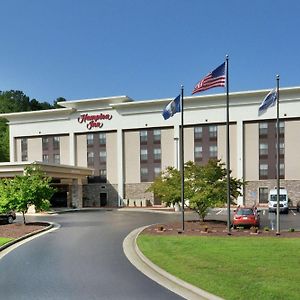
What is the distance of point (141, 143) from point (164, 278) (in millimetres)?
56193

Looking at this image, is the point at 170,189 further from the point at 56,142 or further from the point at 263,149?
the point at 56,142

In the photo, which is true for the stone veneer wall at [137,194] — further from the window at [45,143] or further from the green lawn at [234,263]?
the green lawn at [234,263]

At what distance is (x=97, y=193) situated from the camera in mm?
71812

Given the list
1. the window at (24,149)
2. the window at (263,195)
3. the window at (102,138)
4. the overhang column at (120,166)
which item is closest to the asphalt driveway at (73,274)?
the window at (263,195)

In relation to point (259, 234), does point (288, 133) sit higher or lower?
higher

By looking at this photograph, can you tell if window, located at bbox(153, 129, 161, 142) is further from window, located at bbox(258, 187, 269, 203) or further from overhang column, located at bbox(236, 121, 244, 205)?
window, located at bbox(258, 187, 269, 203)

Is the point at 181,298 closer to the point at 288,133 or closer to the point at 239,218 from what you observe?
the point at 239,218

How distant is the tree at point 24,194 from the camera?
3319cm

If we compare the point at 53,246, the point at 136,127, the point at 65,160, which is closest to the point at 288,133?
the point at 136,127

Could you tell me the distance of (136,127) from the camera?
2734 inches

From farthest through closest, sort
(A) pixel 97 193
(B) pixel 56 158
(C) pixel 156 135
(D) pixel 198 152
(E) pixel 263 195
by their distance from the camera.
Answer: (B) pixel 56 158 < (A) pixel 97 193 < (C) pixel 156 135 < (D) pixel 198 152 < (E) pixel 263 195

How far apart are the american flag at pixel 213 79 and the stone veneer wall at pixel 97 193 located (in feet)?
156

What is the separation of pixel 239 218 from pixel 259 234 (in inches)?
205

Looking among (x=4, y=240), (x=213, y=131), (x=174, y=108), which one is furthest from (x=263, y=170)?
(x=4, y=240)
